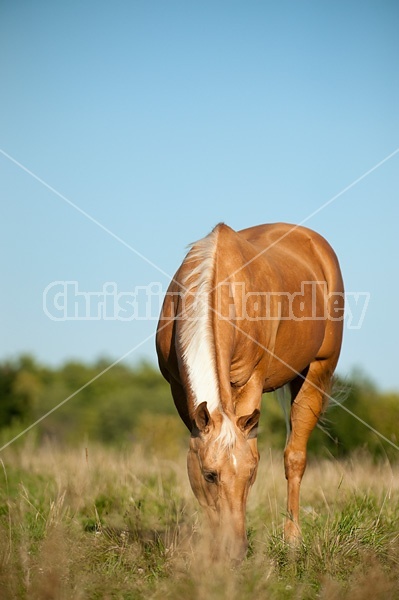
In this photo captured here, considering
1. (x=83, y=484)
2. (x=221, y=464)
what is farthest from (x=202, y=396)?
(x=83, y=484)

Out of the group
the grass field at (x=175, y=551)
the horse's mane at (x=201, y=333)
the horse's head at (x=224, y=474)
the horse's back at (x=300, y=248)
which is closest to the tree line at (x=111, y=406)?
the horse's back at (x=300, y=248)

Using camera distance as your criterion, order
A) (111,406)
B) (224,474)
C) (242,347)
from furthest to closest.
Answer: (111,406)
(242,347)
(224,474)

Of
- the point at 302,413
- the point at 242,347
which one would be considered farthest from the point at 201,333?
the point at 302,413

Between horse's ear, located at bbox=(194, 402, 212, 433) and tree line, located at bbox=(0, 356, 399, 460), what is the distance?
34.9 feet

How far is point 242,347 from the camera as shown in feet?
16.9

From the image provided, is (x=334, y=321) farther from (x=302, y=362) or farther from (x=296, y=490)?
(x=296, y=490)

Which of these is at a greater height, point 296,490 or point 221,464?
point 221,464

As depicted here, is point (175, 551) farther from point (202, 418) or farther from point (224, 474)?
point (202, 418)

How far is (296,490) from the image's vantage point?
6230mm

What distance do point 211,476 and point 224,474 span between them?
0.35 ft

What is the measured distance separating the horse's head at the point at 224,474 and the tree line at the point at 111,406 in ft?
34.8

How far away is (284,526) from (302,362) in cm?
→ 169

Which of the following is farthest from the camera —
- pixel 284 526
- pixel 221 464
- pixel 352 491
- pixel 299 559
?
pixel 352 491

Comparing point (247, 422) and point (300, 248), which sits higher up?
point (300, 248)
